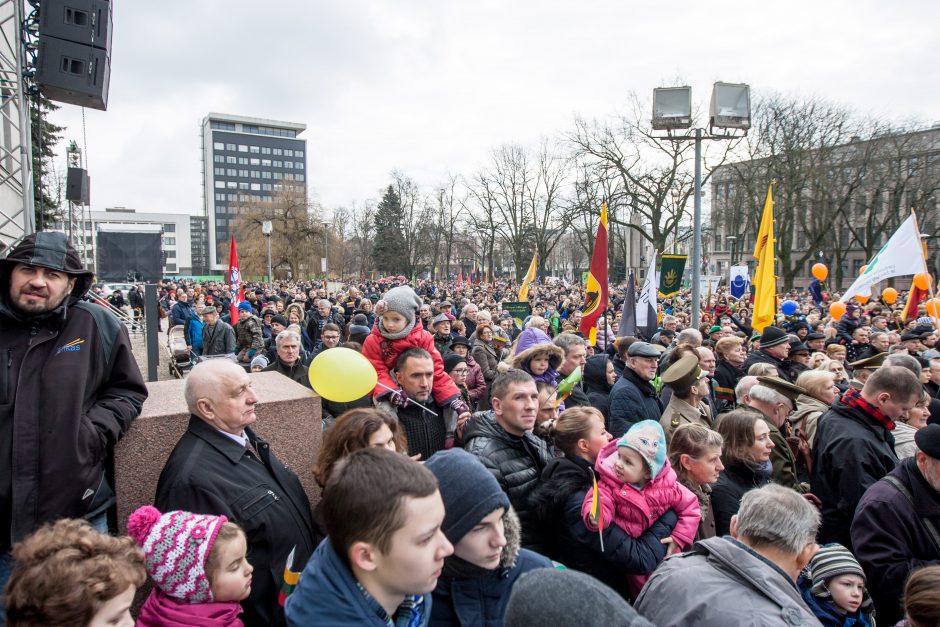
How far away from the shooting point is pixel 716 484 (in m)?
3.37

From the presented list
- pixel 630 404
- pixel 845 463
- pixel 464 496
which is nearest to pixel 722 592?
pixel 464 496

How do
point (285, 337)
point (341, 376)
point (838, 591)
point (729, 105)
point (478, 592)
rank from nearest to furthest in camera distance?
1. point (478, 592)
2. point (838, 591)
3. point (341, 376)
4. point (285, 337)
5. point (729, 105)

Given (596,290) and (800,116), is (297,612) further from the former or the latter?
(800,116)

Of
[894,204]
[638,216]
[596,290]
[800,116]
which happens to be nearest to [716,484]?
[596,290]

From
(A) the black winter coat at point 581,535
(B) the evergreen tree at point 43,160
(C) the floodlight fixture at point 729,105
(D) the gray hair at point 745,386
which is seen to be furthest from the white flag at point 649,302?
(B) the evergreen tree at point 43,160

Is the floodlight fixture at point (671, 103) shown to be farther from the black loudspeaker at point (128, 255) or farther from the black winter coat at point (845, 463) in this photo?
the black loudspeaker at point (128, 255)

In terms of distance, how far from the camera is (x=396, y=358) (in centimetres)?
405

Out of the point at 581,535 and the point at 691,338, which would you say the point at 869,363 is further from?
the point at 581,535

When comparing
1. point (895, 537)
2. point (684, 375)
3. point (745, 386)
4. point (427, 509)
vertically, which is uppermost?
point (427, 509)

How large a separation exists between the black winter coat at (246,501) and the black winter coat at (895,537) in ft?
8.90

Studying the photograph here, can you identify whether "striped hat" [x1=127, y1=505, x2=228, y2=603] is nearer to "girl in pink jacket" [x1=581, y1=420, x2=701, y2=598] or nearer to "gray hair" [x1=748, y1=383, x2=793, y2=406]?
"girl in pink jacket" [x1=581, y1=420, x2=701, y2=598]

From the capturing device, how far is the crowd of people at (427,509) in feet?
5.08

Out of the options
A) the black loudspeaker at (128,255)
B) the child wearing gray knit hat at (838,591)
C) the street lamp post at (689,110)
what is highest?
the street lamp post at (689,110)

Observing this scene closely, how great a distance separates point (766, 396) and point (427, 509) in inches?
144
